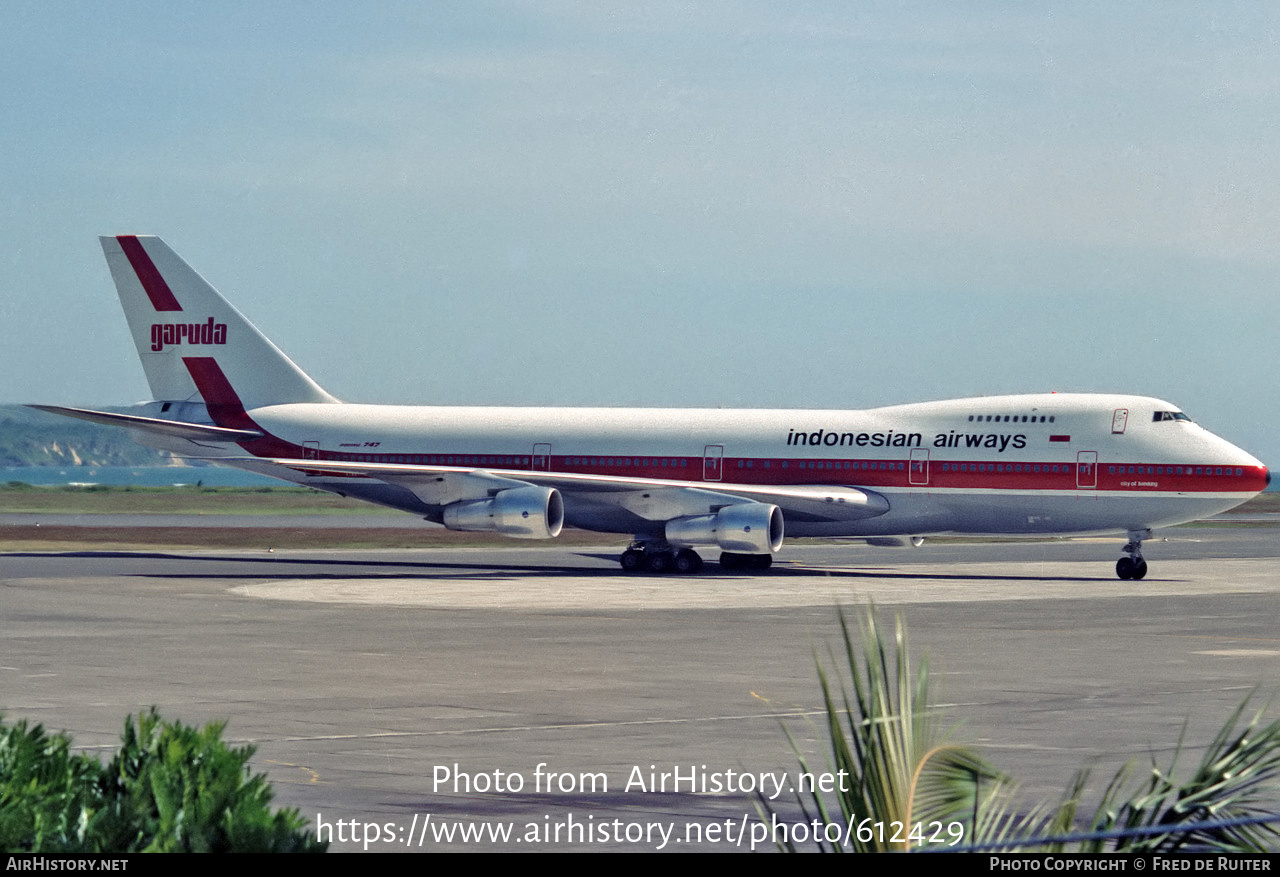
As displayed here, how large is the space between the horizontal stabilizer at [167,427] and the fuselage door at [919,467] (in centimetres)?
1899

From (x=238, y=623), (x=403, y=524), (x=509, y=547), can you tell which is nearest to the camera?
(x=238, y=623)

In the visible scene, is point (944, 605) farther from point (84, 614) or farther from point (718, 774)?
point (718, 774)

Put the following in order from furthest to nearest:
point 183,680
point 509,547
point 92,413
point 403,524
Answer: point 403,524, point 509,547, point 92,413, point 183,680

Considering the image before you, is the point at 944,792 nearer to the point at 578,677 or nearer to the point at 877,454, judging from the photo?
the point at 578,677

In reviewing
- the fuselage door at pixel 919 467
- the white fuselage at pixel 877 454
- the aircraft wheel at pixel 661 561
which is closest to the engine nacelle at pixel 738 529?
the white fuselage at pixel 877 454

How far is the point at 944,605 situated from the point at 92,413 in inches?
948

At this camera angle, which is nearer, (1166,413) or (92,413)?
(1166,413)

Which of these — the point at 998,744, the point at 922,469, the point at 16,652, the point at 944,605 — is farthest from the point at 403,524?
the point at 998,744

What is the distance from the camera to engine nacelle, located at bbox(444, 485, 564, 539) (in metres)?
43.5

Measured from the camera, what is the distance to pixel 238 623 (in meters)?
29.2

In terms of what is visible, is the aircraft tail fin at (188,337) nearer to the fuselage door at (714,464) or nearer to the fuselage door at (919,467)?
the fuselage door at (714,464)

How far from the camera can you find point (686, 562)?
46562 mm

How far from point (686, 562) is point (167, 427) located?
49.4ft

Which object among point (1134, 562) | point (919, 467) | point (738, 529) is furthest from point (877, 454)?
point (1134, 562)
